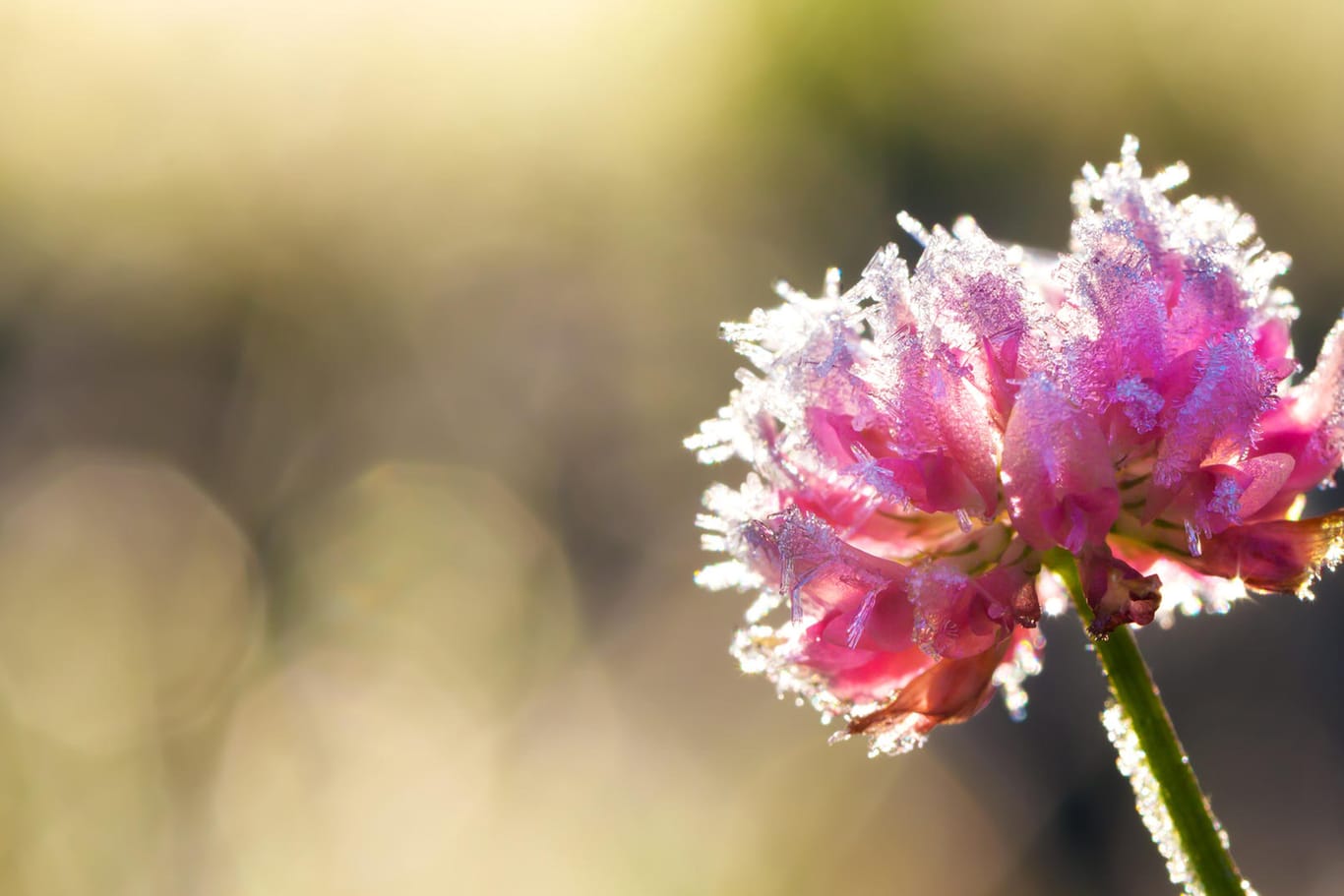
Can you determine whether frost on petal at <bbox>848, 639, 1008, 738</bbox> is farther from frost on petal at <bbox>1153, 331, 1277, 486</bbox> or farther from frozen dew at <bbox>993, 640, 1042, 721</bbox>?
frost on petal at <bbox>1153, 331, 1277, 486</bbox>

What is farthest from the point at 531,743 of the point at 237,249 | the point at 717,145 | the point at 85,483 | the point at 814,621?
the point at 814,621

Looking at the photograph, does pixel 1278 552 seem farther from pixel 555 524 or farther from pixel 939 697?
pixel 555 524

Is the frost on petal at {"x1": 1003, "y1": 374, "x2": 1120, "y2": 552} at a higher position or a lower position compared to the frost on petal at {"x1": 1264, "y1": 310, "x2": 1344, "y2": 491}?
lower

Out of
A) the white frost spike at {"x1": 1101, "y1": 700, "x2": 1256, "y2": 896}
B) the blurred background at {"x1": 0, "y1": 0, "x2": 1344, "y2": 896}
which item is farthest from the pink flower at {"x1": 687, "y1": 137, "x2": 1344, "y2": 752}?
the blurred background at {"x1": 0, "y1": 0, "x2": 1344, "y2": 896}

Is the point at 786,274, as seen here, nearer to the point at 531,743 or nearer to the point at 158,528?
the point at 531,743

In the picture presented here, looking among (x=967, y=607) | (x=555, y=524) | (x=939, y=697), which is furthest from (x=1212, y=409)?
(x=555, y=524)

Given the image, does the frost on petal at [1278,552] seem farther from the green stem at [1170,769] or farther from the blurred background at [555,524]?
the blurred background at [555,524]

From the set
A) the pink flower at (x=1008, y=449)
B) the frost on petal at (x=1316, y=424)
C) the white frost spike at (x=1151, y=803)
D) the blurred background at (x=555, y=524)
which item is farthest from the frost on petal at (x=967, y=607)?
the blurred background at (x=555, y=524)
